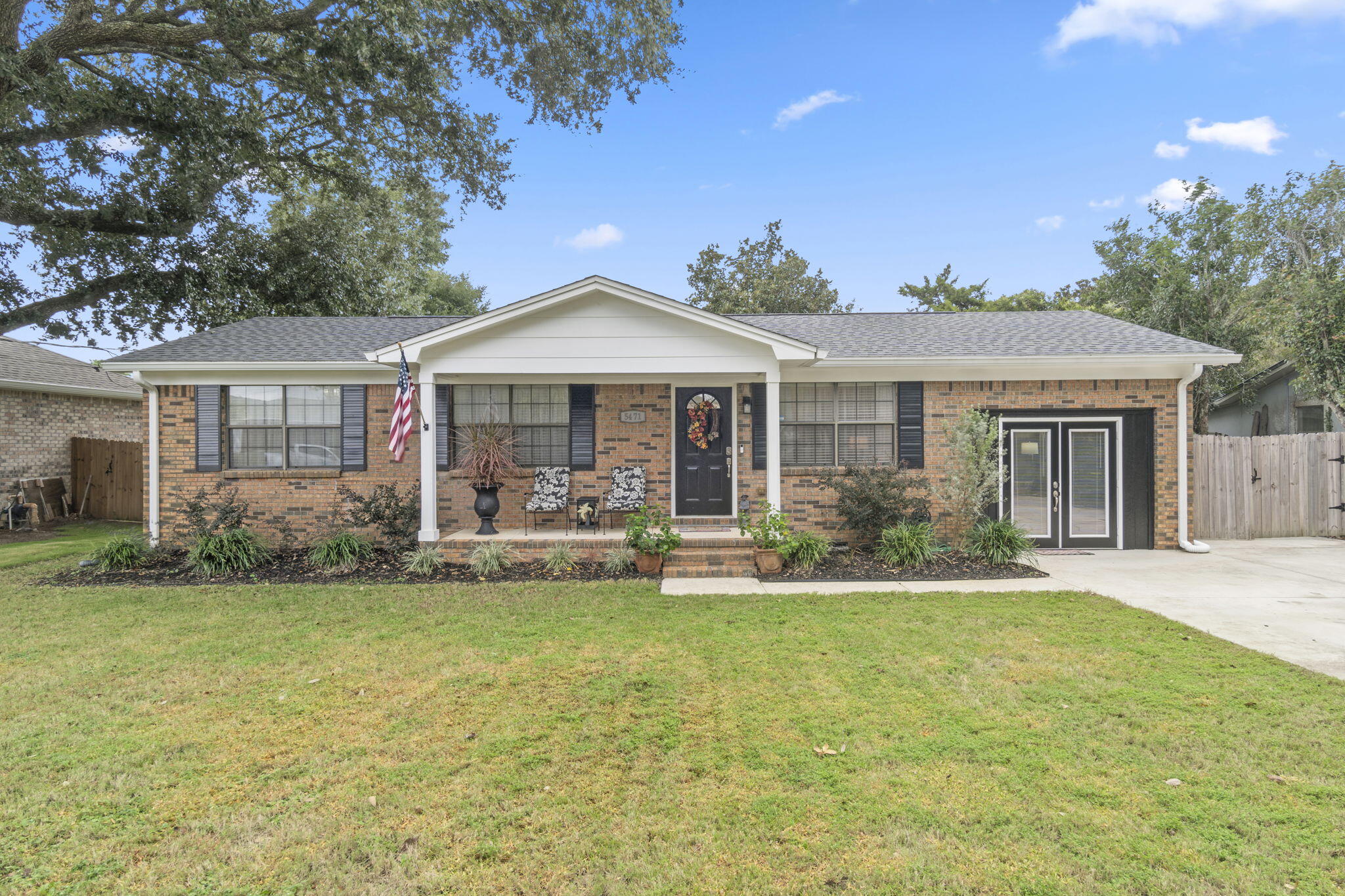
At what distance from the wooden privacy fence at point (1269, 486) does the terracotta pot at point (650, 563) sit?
902 cm


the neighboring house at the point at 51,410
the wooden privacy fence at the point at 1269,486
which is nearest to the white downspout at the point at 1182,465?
the wooden privacy fence at the point at 1269,486

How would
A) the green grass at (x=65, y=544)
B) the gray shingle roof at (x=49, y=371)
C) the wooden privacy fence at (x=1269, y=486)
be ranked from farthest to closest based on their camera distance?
the gray shingle roof at (x=49, y=371), the wooden privacy fence at (x=1269, y=486), the green grass at (x=65, y=544)

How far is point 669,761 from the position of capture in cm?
319

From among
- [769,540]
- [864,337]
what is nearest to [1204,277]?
[864,337]

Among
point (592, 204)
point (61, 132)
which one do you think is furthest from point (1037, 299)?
point (61, 132)

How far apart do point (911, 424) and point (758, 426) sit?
2271 millimetres

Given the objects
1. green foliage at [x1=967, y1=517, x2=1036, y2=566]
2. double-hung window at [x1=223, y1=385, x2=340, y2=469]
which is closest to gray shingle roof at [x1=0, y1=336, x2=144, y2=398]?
double-hung window at [x1=223, y1=385, x2=340, y2=469]

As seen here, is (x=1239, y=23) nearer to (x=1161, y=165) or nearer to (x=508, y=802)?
(x=1161, y=165)

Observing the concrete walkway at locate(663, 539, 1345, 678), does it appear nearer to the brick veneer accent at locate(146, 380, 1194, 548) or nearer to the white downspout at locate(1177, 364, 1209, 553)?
the white downspout at locate(1177, 364, 1209, 553)

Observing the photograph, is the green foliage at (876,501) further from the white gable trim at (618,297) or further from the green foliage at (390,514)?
the green foliage at (390,514)

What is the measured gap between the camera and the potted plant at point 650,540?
778 centimetres

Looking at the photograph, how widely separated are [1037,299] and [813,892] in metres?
29.0

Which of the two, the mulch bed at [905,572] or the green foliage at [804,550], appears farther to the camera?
the green foliage at [804,550]

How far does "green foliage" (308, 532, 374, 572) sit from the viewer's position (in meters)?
8.12
